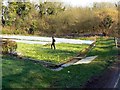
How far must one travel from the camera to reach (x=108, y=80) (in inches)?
654

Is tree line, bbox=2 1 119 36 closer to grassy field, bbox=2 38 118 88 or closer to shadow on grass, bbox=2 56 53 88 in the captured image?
grassy field, bbox=2 38 118 88

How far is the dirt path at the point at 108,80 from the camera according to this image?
15016 millimetres

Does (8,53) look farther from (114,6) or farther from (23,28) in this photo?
(114,6)

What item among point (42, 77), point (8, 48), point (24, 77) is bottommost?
point (42, 77)

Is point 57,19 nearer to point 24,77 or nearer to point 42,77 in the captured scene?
point 42,77

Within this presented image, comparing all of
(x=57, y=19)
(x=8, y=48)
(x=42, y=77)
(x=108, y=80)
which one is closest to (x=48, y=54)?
(x=8, y=48)

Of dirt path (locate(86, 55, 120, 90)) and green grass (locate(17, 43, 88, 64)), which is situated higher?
green grass (locate(17, 43, 88, 64))

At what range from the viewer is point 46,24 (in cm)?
6312

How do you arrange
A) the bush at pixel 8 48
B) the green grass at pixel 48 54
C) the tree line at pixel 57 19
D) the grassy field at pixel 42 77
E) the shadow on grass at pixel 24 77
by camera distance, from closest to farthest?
the shadow on grass at pixel 24 77 → the grassy field at pixel 42 77 → the green grass at pixel 48 54 → the bush at pixel 8 48 → the tree line at pixel 57 19

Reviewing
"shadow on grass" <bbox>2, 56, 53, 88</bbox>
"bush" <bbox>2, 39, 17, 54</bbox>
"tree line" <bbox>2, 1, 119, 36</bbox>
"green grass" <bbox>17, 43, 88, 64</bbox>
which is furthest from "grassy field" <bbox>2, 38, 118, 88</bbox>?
"tree line" <bbox>2, 1, 119, 36</bbox>

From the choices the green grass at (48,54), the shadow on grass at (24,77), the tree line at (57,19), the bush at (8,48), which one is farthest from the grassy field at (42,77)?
the tree line at (57,19)

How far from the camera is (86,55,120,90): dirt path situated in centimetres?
1502

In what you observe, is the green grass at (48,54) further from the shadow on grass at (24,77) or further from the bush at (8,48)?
the shadow on grass at (24,77)

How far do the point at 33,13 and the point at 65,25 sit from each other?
7820mm
